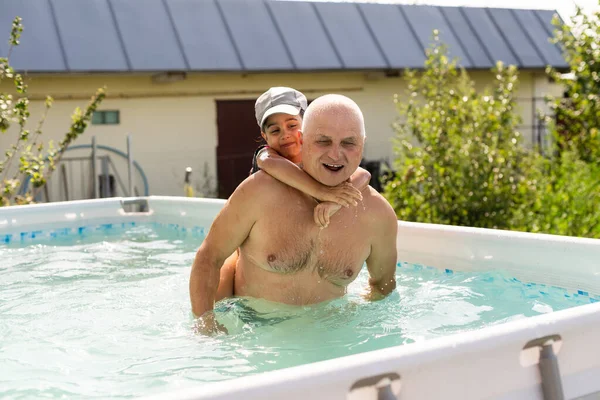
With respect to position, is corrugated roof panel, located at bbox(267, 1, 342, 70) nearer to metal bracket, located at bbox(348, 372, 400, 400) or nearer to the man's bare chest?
the man's bare chest

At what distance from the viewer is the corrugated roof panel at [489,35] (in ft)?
44.1

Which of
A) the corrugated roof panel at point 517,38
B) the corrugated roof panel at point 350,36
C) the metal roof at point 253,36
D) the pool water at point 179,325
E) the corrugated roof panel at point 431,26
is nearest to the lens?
the pool water at point 179,325

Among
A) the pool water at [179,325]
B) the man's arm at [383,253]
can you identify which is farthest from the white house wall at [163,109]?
the man's arm at [383,253]

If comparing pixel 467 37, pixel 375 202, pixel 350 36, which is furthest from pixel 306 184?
pixel 467 37

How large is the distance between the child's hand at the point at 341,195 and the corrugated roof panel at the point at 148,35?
25.8ft

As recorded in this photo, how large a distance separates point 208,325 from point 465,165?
12.9 feet

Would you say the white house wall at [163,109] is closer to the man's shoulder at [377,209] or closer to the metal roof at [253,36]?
the metal roof at [253,36]

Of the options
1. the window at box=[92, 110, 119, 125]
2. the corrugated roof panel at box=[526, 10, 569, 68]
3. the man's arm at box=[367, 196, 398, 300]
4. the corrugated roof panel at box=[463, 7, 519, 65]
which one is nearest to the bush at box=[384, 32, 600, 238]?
the man's arm at box=[367, 196, 398, 300]

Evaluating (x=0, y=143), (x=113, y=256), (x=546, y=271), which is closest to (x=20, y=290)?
(x=113, y=256)

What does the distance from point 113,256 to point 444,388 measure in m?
4.10

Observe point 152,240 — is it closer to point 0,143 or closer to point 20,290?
point 20,290

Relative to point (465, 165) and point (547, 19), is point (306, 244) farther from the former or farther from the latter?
point (547, 19)

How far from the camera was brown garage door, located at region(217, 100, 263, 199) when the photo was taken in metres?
11.7

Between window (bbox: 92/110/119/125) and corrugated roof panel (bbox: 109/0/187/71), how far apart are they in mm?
941
